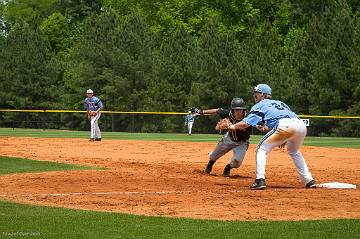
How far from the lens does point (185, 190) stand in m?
13.1

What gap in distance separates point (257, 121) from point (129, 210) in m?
3.31

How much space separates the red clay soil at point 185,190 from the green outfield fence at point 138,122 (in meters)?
22.8

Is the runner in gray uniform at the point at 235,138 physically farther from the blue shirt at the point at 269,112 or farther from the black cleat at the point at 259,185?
the black cleat at the point at 259,185

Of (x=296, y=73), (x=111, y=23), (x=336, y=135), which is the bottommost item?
(x=336, y=135)

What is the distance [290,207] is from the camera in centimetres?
1112

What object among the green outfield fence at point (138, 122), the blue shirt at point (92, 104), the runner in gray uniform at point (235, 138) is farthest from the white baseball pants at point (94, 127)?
the green outfield fence at point (138, 122)

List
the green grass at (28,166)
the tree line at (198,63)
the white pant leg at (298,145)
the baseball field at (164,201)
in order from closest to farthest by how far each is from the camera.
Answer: the baseball field at (164,201) → the white pant leg at (298,145) → the green grass at (28,166) → the tree line at (198,63)

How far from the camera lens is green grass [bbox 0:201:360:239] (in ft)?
28.2

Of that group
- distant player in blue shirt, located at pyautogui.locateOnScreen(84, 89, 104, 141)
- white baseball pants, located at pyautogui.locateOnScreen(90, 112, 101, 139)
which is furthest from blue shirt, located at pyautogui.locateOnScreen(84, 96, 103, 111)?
white baseball pants, located at pyautogui.locateOnScreen(90, 112, 101, 139)

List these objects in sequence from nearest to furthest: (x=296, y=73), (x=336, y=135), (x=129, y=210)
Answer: (x=129, y=210) < (x=336, y=135) < (x=296, y=73)

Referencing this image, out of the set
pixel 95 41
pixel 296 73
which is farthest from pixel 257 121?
pixel 95 41

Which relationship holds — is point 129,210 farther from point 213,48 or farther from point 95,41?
point 95,41

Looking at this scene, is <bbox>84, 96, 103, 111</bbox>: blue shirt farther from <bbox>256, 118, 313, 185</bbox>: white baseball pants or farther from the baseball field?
<bbox>256, 118, 313, 185</bbox>: white baseball pants

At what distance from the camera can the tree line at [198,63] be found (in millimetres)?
46156
